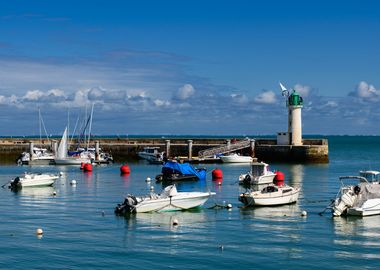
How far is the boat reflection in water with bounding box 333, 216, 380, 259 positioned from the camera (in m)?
29.2

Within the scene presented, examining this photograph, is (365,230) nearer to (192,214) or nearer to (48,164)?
(192,214)

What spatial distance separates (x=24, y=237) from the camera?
32.6 meters

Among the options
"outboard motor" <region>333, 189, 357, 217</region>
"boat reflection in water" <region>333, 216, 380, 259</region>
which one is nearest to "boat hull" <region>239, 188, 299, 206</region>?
"outboard motor" <region>333, 189, 357, 217</region>

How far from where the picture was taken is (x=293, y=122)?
91.5m

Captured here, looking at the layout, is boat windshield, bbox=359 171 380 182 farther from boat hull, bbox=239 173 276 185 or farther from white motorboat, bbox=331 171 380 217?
boat hull, bbox=239 173 276 185

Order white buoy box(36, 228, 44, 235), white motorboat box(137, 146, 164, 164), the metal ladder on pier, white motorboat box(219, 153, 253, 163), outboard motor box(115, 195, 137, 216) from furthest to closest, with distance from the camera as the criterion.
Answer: the metal ladder on pier < white motorboat box(137, 146, 164, 164) < white motorboat box(219, 153, 253, 163) < outboard motor box(115, 195, 137, 216) < white buoy box(36, 228, 44, 235)

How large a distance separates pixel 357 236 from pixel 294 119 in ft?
194

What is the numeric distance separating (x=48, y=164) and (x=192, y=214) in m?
53.8

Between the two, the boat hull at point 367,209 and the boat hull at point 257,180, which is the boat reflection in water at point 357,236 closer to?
the boat hull at point 367,209

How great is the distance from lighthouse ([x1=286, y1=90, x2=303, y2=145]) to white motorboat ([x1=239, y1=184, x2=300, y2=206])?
4634cm

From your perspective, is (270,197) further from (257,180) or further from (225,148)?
(225,148)

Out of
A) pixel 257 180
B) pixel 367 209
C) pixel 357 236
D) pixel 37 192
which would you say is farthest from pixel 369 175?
pixel 37 192

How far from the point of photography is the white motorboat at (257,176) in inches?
2366

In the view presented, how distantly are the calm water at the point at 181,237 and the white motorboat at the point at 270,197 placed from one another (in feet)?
2.02
